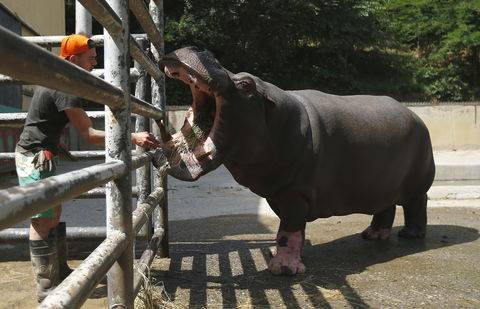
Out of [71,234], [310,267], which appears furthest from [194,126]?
[310,267]

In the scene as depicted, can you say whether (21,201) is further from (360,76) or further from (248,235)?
(360,76)

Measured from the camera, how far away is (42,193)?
958 millimetres

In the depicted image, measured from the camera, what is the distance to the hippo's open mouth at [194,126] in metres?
2.54

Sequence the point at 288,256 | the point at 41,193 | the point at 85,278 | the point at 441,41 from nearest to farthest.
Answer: the point at 41,193
the point at 85,278
the point at 288,256
the point at 441,41

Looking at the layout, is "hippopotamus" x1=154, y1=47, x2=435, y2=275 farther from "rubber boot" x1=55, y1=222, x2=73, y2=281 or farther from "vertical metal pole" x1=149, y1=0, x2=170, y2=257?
"rubber boot" x1=55, y1=222, x2=73, y2=281

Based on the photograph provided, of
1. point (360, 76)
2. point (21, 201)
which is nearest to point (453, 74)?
point (360, 76)

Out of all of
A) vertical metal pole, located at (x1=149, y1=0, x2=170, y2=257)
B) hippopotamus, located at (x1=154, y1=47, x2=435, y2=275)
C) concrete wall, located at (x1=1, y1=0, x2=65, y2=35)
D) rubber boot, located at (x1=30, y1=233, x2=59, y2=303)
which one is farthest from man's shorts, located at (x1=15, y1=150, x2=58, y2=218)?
concrete wall, located at (x1=1, y1=0, x2=65, y2=35)

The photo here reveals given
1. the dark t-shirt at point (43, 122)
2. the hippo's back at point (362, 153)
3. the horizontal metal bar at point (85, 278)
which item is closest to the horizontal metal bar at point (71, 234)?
the dark t-shirt at point (43, 122)

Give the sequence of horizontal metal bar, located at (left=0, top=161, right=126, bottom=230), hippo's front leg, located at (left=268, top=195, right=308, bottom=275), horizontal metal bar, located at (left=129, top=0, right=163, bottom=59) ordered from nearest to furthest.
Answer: horizontal metal bar, located at (left=0, top=161, right=126, bottom=230), horizontal metal bar, located at (left=129, top=0, right=163, bottom=59), hippo's front leg, located at (left=268, top=195, right=308, bottom=275)

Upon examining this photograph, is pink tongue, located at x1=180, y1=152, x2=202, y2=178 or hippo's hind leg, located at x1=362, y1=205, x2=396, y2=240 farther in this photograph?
hippo's hind leg, located at x1=362, y1=205, x2=396, y2=240

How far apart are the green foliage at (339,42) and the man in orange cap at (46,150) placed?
13701 millimetres

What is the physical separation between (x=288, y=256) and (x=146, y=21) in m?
1.52

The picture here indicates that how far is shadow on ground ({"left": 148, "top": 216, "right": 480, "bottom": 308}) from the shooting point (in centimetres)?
273

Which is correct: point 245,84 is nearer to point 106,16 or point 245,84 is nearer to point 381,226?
point 106,16
